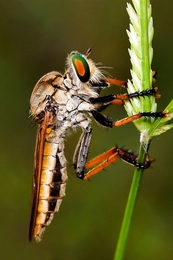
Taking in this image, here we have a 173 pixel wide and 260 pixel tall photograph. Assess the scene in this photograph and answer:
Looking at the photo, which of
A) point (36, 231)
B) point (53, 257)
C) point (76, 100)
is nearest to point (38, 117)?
point (76, 100)

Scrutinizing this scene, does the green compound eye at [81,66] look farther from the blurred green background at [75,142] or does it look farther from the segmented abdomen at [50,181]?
the blurred green background at [75,142]

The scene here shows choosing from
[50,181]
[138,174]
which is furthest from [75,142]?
[138,174]

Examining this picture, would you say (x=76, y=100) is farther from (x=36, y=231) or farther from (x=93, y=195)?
(x=93, y=195)

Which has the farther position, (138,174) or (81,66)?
(81,66)

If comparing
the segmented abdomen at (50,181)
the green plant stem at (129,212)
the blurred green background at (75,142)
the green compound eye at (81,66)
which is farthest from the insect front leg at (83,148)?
the blurred green background at (75,142)

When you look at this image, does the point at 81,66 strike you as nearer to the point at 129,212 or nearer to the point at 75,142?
the point at 129,212
